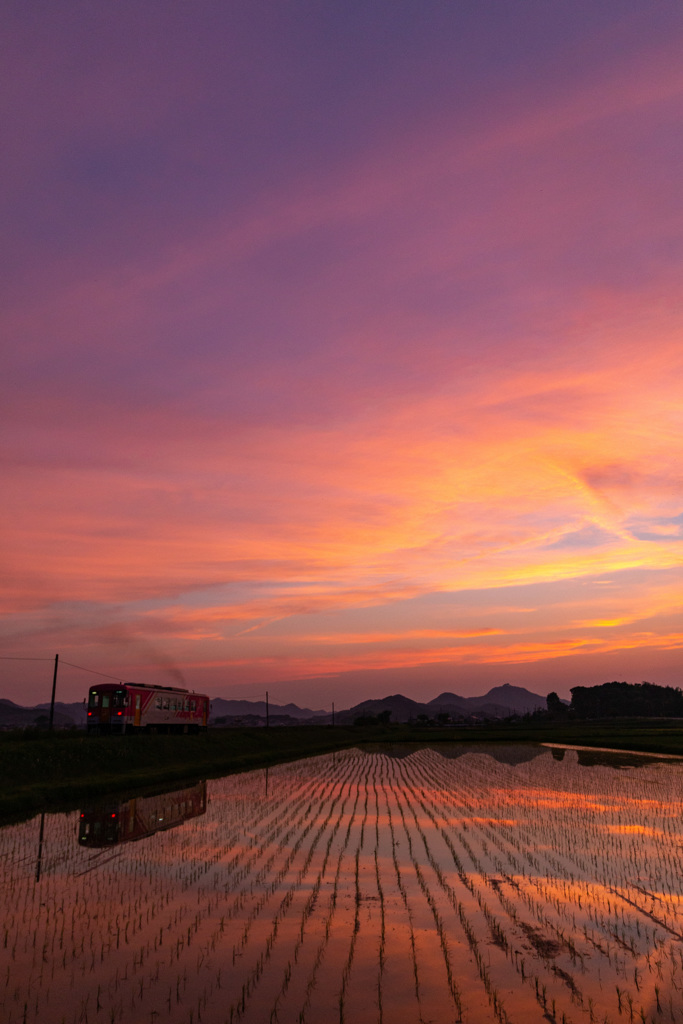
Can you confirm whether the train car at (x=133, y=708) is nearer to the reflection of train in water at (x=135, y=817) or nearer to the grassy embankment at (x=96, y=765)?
the grassy embankment at (x=96, y=765)

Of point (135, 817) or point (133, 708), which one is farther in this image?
point (133, 708)

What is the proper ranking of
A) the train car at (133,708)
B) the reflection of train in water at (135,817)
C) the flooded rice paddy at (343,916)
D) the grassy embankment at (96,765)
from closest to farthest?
1. the flooded rice paddy at (343,916)
2. the reflection of train in water at (135,817)
3. the grassy embankment at (96,765)
4. the train car at (133,708)

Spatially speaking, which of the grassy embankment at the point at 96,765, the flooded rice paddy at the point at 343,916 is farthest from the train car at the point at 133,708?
the flooded rice paddy at the point at 343,916

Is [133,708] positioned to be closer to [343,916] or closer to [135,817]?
[135,817]

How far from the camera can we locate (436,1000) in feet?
32.6

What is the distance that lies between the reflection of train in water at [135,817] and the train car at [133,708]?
2563 cm

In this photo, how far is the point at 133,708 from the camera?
5906 centimetres

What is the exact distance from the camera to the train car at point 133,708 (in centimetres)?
5812

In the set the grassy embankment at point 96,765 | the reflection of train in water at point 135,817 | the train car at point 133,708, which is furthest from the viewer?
the train car at point 133,708

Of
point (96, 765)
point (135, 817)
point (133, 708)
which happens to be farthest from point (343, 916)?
point (133, 708)

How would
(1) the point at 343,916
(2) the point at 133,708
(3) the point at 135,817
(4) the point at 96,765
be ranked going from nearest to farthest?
(1) the point at 343,916
(3) the point at 135,817
(4) the point at 96,765
(2) the point at 133,708

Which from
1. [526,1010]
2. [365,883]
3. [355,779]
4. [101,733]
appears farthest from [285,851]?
[101,733]

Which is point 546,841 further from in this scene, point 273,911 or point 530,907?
point 273,911

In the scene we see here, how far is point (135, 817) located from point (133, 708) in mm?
33782
